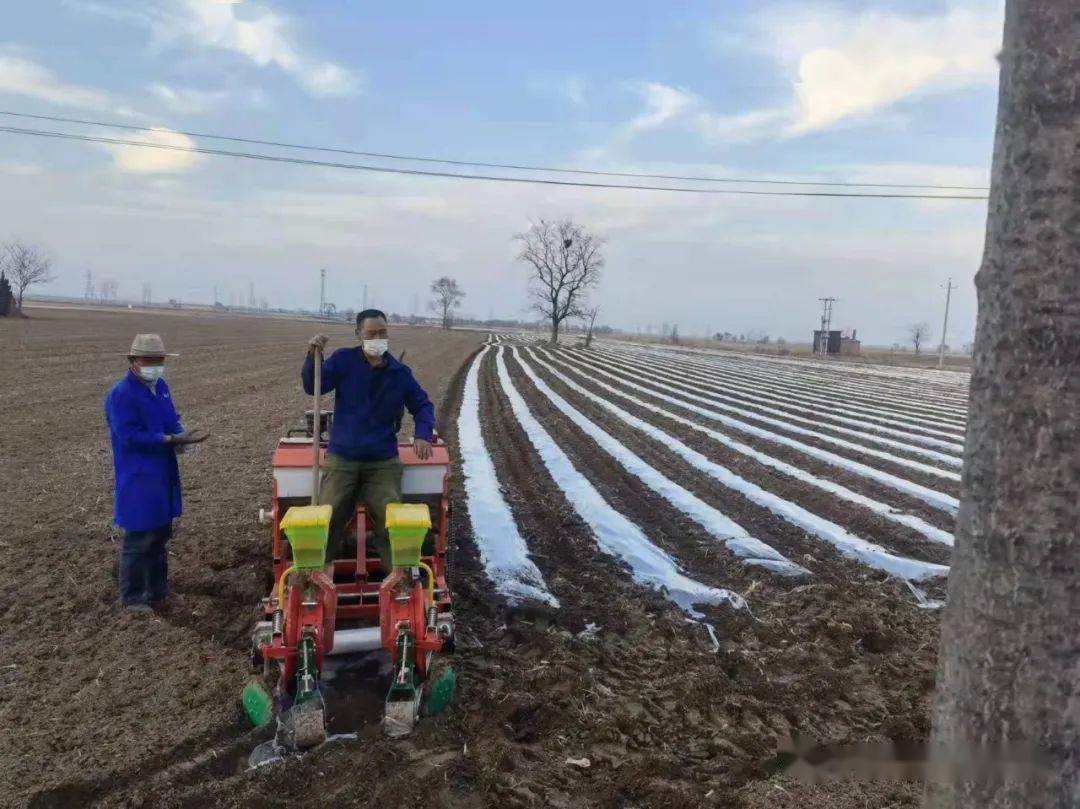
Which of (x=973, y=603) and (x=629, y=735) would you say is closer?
(x=973, y=603)

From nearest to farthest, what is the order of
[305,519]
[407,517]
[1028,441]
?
1. [1028,441]
2. [305,519]
3. [407,517]

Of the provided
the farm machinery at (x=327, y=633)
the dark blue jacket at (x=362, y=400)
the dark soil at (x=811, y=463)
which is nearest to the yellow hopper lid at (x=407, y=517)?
the farm machinery at (x=327, y=633)

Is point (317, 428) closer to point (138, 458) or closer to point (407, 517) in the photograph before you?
point (407, 517)

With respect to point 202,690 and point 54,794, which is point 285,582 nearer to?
point 202,690

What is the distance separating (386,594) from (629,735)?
4.76 ft

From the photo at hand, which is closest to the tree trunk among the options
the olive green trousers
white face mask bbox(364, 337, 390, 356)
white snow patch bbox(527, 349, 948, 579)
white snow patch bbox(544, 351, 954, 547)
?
the olive green trousers

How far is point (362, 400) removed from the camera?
4824mm

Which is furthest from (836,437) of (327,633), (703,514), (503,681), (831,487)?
(327,633)

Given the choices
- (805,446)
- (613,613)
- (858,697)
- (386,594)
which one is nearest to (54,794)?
(386,594)

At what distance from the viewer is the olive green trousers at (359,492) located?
4652 mm

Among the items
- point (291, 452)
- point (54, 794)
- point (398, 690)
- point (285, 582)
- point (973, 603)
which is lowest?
point (54, 794)

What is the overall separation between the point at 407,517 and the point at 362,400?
1.14 m

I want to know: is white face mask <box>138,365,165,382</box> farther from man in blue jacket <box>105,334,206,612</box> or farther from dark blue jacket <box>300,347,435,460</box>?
dark blue jacket <box>300,347,435,460</box>

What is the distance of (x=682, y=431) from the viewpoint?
14.6 metres
